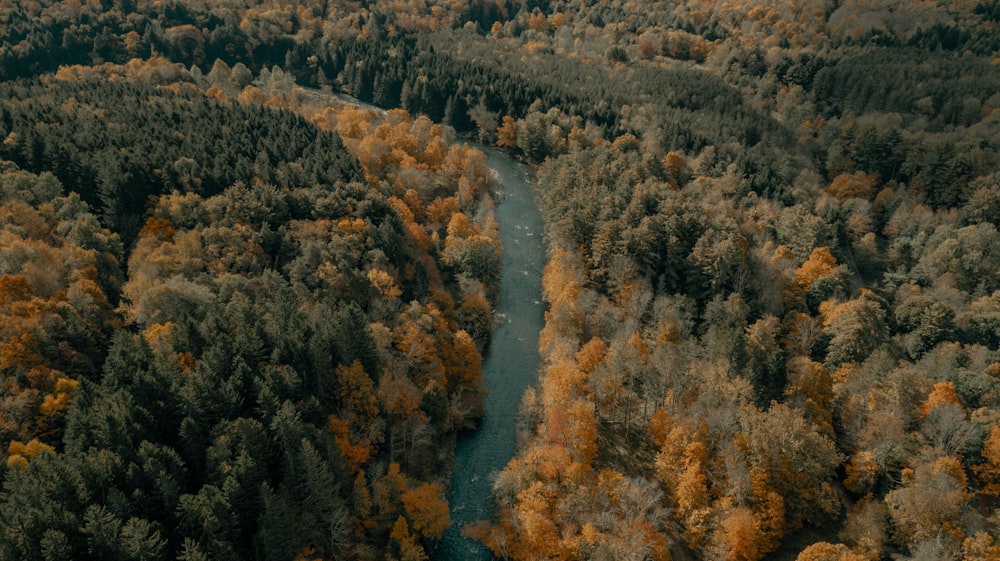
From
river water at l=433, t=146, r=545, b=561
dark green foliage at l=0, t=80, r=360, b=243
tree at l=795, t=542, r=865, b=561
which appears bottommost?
river water at l=433, t=146, r=545, b=561

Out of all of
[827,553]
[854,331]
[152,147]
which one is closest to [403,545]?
[827,553]

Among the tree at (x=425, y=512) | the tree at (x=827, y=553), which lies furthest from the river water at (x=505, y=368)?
the tree at (x=827, y=553)

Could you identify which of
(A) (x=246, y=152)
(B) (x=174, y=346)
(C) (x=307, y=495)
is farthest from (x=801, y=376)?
(A) (x=246, y=152)

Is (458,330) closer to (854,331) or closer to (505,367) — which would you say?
(505,367)

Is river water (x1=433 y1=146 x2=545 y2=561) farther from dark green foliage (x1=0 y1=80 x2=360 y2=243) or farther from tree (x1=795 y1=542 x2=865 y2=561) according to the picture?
dark green foliage (x1=0 y1=80 x2=360 y2=243)

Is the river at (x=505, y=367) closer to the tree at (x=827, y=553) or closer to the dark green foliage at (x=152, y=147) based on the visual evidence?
the tree at (x=827, y=553)

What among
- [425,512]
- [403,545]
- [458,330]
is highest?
[458,330]

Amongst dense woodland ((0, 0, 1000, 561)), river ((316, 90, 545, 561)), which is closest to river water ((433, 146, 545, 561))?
river ((316, 90, 545, 561))
